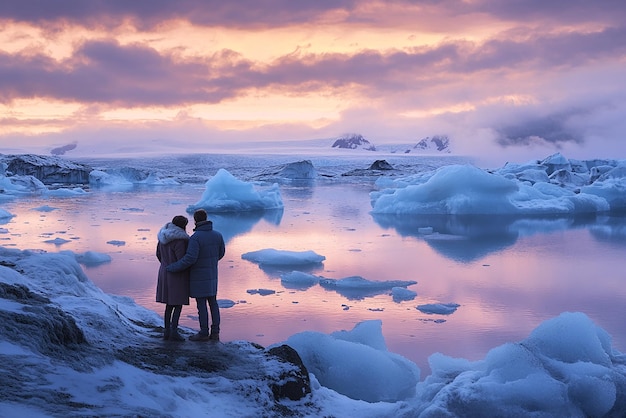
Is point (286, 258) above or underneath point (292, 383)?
underneath

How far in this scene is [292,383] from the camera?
354 centimetres

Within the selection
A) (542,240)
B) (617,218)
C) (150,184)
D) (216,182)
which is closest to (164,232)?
(542,240)

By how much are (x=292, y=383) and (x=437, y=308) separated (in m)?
3.45

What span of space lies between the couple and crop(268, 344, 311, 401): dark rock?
51 cm

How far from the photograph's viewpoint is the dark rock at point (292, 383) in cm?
347

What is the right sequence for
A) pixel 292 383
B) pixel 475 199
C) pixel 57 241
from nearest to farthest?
pixel 292 383, pixel 57 241, pixel 475 199

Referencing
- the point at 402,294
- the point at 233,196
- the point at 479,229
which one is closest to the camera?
the point at 402,294

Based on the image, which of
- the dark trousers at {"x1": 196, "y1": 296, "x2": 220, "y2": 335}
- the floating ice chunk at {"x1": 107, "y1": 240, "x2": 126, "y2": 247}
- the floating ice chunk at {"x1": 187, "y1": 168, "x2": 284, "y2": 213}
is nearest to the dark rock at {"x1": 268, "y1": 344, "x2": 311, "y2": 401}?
the dark trousers at {"x1": 196, "y1": 296, "x2": 220, "y2": 335}

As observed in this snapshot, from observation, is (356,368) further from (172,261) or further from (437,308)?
(437,308)

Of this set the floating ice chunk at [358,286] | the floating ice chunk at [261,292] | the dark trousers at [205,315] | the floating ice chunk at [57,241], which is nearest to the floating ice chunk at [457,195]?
the floating ice chunk at [57,241]

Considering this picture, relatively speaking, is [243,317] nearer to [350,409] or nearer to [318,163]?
[350,409]

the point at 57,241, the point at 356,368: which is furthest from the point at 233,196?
the point at 356,368

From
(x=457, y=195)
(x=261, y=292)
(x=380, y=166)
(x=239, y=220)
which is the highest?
(x=380, y=166)

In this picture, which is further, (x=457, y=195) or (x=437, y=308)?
(x=457, y=195)
